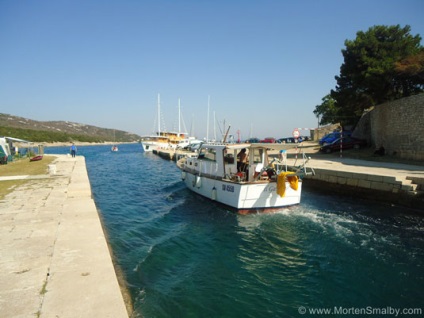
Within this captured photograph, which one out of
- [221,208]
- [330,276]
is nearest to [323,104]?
[221,208]

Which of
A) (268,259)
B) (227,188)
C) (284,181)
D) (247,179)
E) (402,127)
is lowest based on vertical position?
(268,259)

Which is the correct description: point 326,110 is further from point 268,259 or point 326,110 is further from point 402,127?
point 268,259

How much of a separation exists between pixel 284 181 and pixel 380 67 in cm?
1757

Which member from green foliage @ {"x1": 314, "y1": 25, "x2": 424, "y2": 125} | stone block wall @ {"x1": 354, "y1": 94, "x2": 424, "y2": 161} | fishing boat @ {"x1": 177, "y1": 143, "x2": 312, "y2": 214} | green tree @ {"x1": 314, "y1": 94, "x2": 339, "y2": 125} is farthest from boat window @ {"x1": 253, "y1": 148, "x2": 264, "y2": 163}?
green tree @ {"x1": 314, "y1": 94, "x2": 339, "y2": 125}

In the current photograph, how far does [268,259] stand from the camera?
22.9ft

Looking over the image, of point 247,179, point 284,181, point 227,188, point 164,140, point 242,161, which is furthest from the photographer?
point 164,140

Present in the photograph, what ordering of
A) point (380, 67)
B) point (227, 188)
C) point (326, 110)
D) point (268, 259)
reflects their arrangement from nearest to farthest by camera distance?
point (268, 259) → point (227, 188) → point (380, 67) → point (326, 110)

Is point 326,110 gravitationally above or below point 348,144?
above

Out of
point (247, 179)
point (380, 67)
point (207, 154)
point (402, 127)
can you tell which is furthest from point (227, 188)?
point (380, 67)

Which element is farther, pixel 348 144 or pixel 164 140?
pixel 164 140

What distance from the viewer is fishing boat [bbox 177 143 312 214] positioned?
34.0 ft

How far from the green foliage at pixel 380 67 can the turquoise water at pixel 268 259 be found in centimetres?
1415

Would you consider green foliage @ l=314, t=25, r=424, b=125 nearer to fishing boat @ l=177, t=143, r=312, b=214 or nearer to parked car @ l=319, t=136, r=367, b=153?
parked car @ l=319, t=136, r=367, b=153

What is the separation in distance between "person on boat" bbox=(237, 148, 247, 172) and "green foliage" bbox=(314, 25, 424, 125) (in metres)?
15.2
